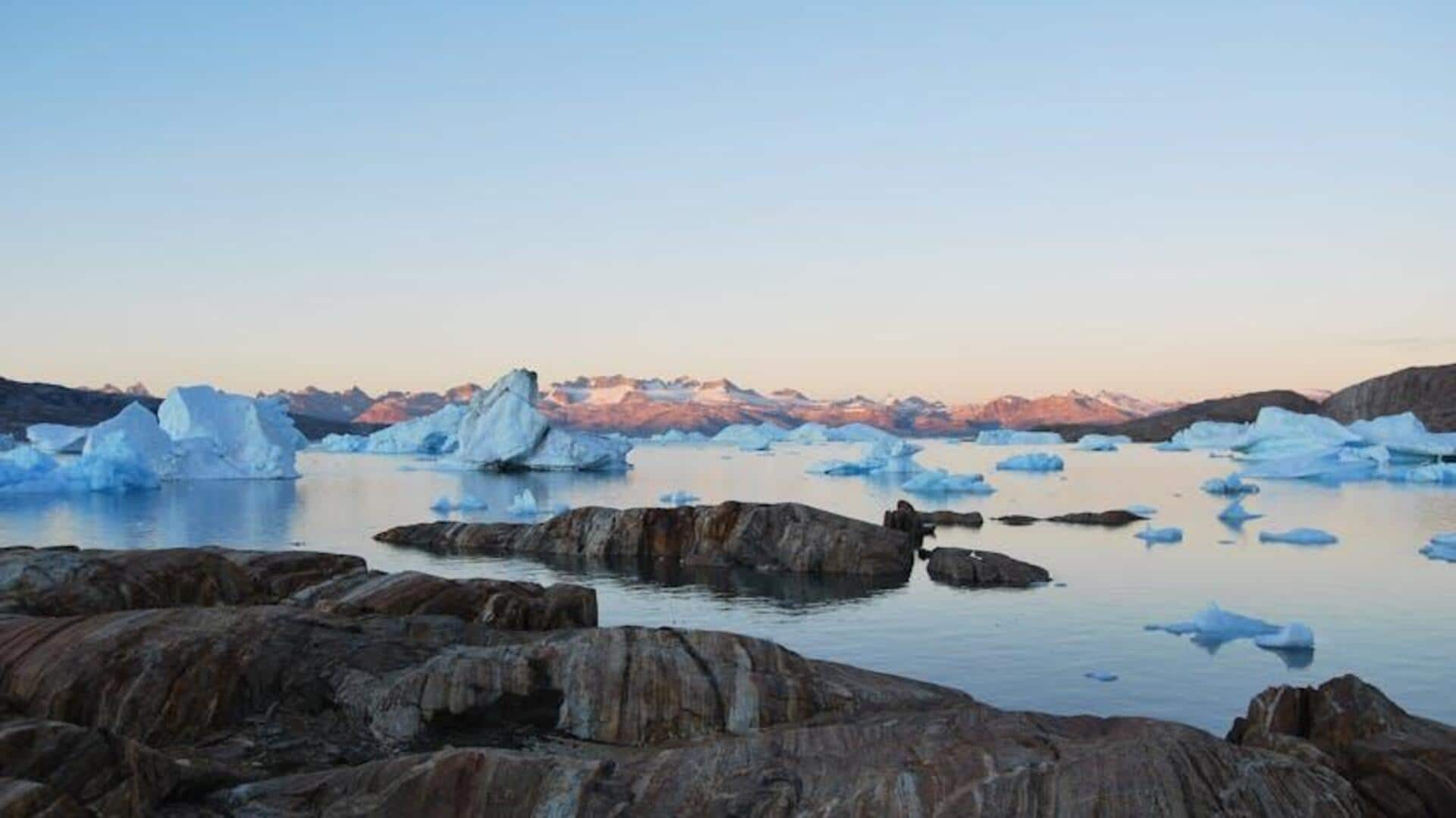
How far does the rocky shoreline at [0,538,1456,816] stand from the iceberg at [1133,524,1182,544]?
24804mm

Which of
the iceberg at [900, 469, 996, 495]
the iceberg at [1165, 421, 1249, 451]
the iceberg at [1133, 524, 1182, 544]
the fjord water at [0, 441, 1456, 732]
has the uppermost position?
the iceberg at [1165, 421, 1249, 451]

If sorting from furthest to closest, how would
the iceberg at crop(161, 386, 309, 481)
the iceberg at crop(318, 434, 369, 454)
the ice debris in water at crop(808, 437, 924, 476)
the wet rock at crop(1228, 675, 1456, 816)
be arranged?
the iceberg at crop(318, 434, 369, 454) < the ice debris in water at crop(808, 437, 924, 476) < the iceberg at crop(161, 386, 309, 481) < the wet rock at crop(1228, 675, 1456, 816)

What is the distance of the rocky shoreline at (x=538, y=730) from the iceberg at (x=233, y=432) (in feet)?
181

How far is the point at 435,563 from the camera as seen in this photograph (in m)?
31.7

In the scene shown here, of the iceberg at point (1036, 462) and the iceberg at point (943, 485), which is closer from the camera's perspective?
the iceberg at point (943, 485)

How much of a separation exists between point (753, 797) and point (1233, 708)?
9678 mm

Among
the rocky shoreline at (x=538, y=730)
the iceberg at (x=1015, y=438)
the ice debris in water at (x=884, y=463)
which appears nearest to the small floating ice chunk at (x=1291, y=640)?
the rocky shoreline at (x=538, y=730)

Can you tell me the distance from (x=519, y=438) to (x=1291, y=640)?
62.1 m

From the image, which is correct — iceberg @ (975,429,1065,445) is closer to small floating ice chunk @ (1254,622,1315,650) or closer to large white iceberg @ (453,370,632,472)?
large white iceberg @ (453,370,632,472)

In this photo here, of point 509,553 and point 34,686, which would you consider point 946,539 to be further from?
point 34,686

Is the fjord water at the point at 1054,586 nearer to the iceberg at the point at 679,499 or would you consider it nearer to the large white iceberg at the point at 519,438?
the iceberg at the point at 679,499

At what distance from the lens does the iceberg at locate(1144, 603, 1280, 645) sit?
20.8 meters

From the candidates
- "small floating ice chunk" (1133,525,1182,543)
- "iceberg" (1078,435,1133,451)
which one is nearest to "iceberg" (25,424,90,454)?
"small floating ice chunk" (1133,525,1182,543)

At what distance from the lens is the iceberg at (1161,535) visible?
3603 centimetres
